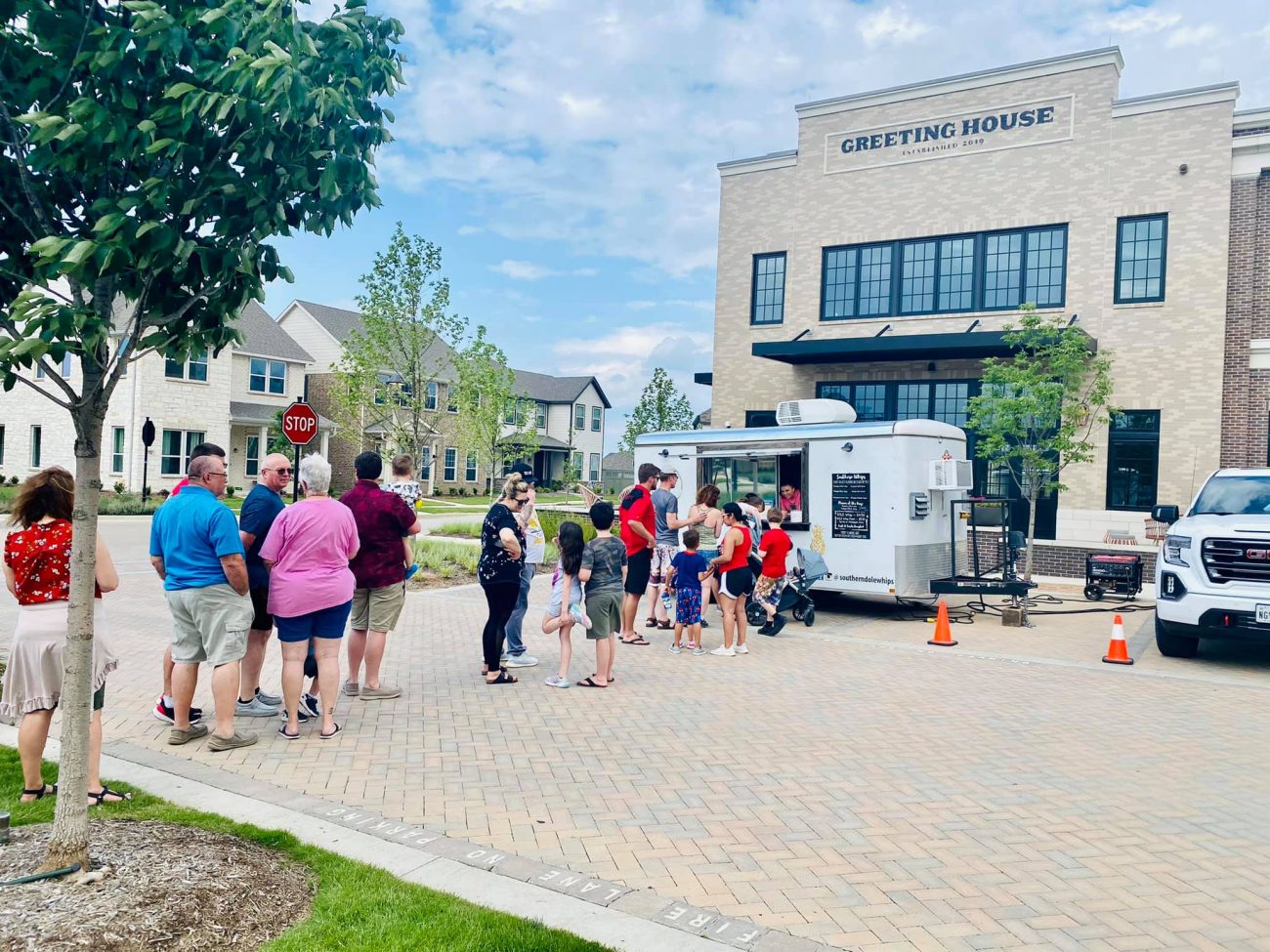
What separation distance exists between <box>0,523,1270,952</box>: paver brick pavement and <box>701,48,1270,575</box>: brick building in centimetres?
962

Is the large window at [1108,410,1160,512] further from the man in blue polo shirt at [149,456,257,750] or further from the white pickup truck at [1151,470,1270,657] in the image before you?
the man in blue polo shirt at [149,456,257,750]

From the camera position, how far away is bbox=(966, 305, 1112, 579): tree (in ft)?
56.0

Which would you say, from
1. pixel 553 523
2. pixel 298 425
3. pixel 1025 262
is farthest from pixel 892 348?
pixel 298 425

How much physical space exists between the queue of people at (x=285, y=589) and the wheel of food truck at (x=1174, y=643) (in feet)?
15.9

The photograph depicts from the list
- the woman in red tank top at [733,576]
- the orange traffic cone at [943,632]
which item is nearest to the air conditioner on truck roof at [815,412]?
the orange traffic cone at [943,632]

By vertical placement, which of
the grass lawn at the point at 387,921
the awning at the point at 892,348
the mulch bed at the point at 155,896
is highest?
the awning at the point at 892,348

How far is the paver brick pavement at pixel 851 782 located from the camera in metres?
4.28

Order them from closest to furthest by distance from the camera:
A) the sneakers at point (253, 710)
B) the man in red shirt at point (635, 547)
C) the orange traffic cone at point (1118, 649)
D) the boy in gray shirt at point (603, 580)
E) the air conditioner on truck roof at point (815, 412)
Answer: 1. the sneakers at point (253, 710)
2. the boy in gray shirt at point (603, 580)
3. the orange traffic cone at point (1118, 649)
4. the man in red shirt at point (635, 547)
5. the air conditioner on truck roof at point (815, 412)

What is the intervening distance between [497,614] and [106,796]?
11.9 feet

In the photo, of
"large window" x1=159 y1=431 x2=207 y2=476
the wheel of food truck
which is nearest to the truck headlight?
the wheel of food truck

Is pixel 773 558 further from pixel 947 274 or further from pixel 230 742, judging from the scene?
pixel 947 274

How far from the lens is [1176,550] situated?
34.2 ft

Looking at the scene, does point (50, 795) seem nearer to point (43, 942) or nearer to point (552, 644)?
point (43, 942)

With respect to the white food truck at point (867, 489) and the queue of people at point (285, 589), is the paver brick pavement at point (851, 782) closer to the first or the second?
the queue of people at point (285, 589)
